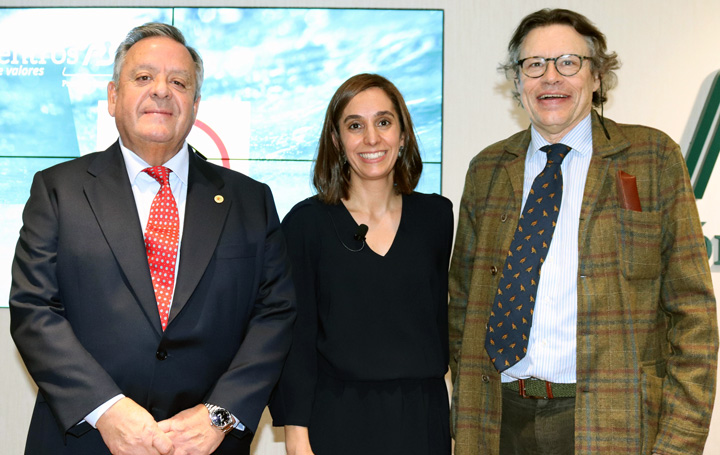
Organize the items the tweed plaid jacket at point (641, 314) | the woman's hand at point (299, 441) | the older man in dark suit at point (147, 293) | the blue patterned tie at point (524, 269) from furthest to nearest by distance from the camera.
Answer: the woman's hand at point (299, 441) → the blue patterned tie at point (524, 269) → the tweed plaid jacket at point (641, 314) → the older man in dark suit at point (147, 293)

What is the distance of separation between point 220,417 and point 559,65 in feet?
4.98

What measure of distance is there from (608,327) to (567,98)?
735mm

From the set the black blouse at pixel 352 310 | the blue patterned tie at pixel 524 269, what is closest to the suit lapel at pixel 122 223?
the black blouse at pixel 352 310

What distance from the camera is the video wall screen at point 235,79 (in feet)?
12.7

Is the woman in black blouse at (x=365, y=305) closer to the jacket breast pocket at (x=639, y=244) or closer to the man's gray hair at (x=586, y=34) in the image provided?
the man's gray hair at (x=586, y=34)

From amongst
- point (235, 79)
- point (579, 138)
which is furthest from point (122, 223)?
point (235, 79)

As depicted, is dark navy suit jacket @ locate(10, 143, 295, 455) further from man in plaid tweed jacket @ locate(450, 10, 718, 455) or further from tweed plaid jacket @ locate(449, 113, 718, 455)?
tweed plaid jacket @ locate(449, 113, 718, 455)

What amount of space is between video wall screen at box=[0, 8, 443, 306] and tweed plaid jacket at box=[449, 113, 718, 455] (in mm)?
1906

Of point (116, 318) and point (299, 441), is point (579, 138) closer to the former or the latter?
point (299, 441)

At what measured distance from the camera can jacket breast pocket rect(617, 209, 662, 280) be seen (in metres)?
2.00

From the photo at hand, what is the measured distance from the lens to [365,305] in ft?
7.29

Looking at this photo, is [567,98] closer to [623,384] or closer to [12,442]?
[623,384]

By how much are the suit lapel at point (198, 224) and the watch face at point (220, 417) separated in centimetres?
29

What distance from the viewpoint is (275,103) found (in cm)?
389
